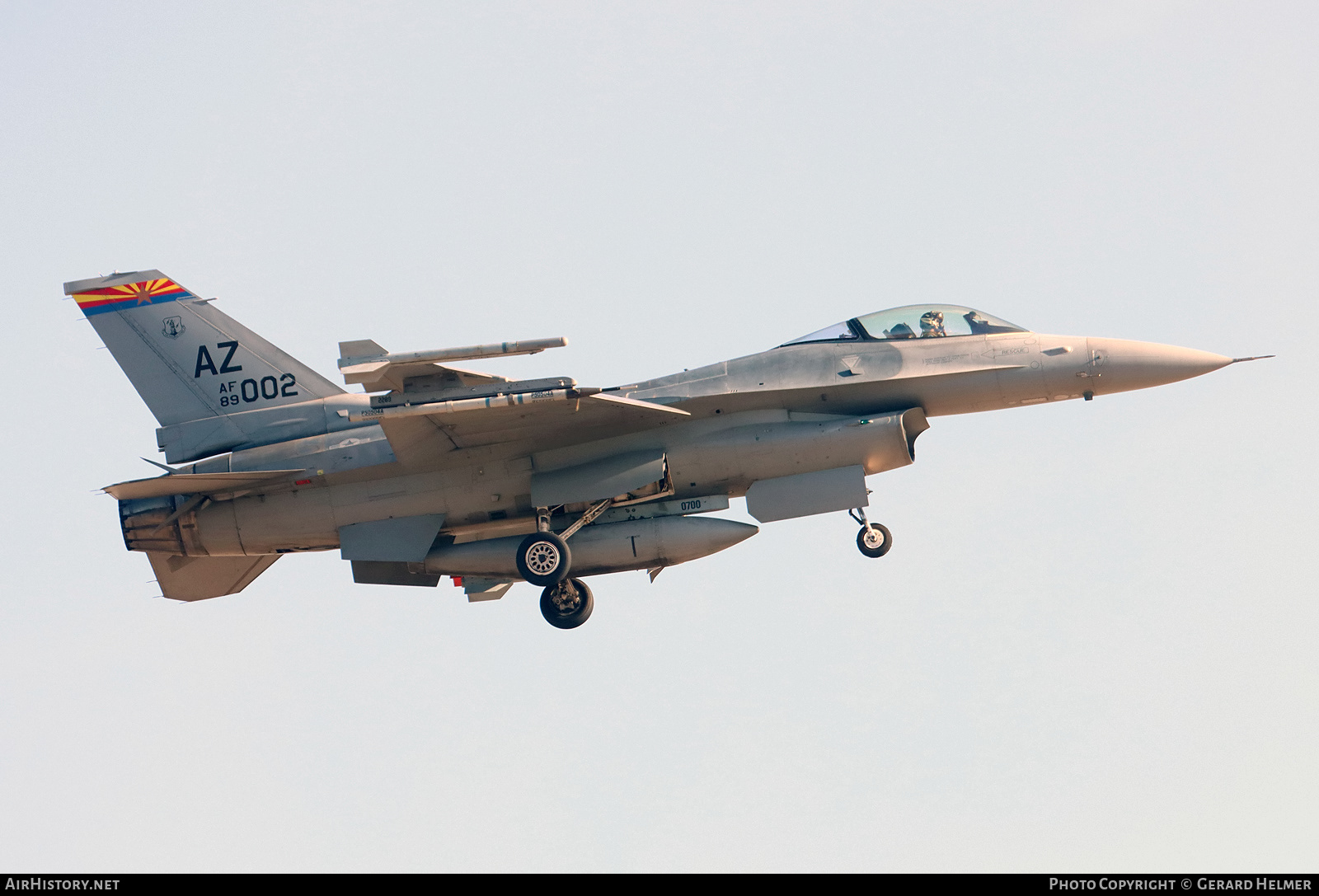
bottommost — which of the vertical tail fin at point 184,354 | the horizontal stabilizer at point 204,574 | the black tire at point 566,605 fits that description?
the black tire at point 566,605

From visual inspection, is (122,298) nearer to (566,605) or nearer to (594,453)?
(594,453)

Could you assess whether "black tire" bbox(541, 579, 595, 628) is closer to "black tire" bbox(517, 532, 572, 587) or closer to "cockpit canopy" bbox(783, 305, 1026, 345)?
"black tire" bbox(517, 532, 572, 587)

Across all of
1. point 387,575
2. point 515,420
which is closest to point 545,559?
point 515,420

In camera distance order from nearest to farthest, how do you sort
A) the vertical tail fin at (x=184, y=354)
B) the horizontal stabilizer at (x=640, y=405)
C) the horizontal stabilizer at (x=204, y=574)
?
the horizontal stabilizer at (x=640, y=405), the vertical tail fin at (x=184, y=354), the horizontal stabilizer at (x=204, y=574)

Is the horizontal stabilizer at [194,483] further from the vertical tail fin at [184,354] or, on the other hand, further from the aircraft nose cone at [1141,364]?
the aircraft nose cone at [1141,364]

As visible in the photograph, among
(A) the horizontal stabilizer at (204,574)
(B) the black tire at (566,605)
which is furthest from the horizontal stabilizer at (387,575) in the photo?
(B) the black tire at (566,605)

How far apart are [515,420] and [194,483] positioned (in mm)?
4475

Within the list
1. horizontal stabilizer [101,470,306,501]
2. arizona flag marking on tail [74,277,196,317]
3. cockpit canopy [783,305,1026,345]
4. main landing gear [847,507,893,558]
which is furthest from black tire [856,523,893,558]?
arizona flag marking on tail [74,277,196,317]

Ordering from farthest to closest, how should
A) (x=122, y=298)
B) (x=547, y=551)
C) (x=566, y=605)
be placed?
(x=122, y=298), (x=566, y=605), (x=547, y=551)

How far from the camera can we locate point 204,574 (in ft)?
69.6

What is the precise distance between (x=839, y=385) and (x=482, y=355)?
5079 mm

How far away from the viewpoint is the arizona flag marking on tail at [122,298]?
828 inches

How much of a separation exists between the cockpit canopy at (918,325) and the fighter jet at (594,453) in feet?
0.09
